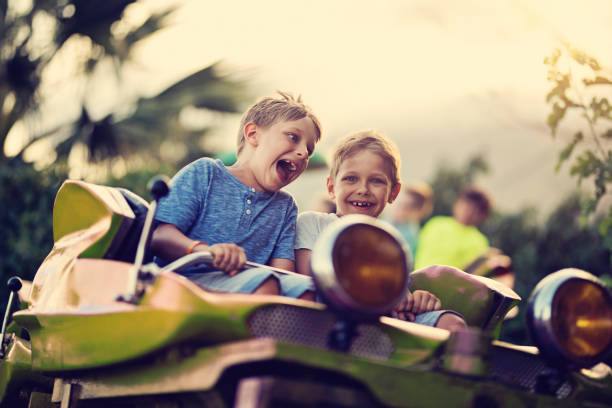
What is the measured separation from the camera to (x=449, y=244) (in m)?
6.30

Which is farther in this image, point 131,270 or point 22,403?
point 22,403

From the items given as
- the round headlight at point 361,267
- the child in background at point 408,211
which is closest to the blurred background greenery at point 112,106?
the child in background at point 408,211

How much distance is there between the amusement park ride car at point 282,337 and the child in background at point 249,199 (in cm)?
21

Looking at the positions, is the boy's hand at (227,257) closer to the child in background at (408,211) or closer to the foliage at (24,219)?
the foliage at (24,219)

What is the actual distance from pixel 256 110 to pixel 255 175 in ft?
1.22

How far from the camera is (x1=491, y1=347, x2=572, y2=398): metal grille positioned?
215 cm

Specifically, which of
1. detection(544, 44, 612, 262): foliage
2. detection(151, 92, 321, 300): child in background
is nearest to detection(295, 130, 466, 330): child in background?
detection(151, 92, 321, 300): child in background

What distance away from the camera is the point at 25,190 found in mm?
6000

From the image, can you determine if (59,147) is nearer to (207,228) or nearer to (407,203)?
(407,203)

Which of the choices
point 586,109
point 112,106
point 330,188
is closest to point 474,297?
point 330,188

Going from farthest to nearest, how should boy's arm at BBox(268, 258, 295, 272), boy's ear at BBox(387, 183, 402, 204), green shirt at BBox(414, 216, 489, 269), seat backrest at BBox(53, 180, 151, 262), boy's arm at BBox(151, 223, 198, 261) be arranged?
green shirt at BBox(414, 216, 489, 269) < boy's ear at BBox(387, 183, 402, 204) < boy's arm at BBox(268, 258, 295, 272) < boy's arm at BBox(151, 223, 198, 261) < seat backrest at BBox(53, 180, 151, 262)

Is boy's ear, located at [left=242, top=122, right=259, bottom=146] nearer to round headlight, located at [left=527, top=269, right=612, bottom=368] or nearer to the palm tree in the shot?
round headlight, located at [left=527, top=269, right=612, bottom=368]

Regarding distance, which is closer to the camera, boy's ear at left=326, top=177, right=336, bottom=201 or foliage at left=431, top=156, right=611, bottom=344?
boy's ear at left=326, top=177, right=336, bottom=201

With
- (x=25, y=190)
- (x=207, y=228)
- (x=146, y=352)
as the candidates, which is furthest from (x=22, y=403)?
(x=25, y=190)
